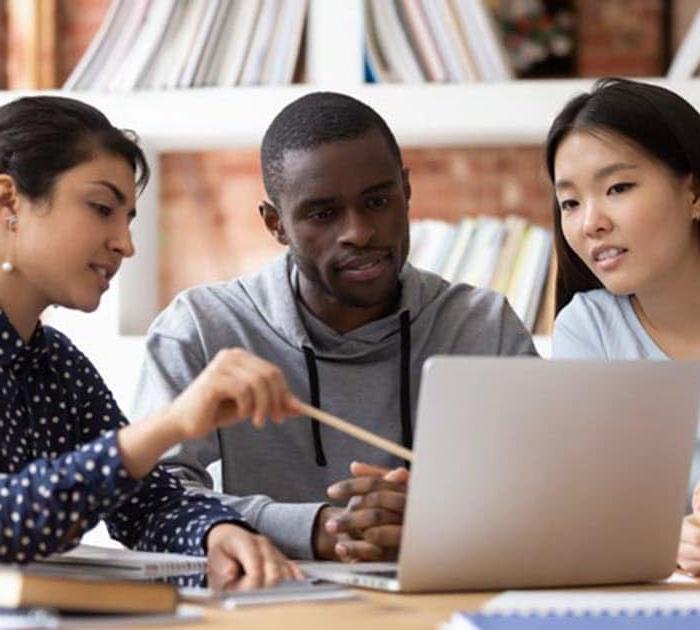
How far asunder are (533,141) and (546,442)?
143 centimetres

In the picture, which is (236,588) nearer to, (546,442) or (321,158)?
(546,442)

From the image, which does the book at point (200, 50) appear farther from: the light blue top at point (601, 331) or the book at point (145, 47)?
the light blue top at point (601, 331)

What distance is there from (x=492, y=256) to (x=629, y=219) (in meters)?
0.75

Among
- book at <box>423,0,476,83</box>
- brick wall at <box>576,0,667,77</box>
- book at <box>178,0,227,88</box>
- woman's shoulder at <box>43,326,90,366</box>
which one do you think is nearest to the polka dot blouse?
woman's shoulder at <box>43,326,90,366</box>

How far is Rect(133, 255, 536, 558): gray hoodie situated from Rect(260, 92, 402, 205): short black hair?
0.15 metres

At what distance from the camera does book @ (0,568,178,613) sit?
1.15 m

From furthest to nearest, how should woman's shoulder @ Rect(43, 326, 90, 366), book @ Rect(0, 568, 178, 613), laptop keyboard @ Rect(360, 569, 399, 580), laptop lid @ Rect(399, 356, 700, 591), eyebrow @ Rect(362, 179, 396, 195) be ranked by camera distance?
1. eyebrow @ Rect(362, 179, 396, 195)
2. woman's shoulder @ Rect(43, 326, 90, 366)
3. laptop keyboard @ Rect(360, 569, 399, 580)
4. laptop lid @ Rect(399, 356, 700, 591)
5. book @ Rect(0, 568, 178, 613)

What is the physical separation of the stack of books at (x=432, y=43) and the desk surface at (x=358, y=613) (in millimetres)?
1476

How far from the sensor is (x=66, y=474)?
141 cm

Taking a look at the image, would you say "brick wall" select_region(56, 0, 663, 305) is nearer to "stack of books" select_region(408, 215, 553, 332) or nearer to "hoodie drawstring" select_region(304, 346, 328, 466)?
"stack of books" select_region(408, 215, 553, 332)

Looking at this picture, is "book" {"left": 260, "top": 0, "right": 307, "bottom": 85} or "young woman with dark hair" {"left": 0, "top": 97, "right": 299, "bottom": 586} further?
"book" {"left": 260, "top": 0, "right": 307, "bottom": 85}

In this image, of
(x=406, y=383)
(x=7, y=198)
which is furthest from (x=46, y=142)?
(x=406, y=383)

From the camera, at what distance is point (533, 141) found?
2.73 meters

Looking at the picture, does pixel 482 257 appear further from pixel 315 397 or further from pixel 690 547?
pixel 690 547
